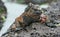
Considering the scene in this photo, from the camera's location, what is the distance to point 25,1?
8.48m

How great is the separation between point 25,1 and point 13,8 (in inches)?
27.2

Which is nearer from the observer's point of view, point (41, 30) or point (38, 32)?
point (38, 32)

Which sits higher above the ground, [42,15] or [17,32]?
[42,15]

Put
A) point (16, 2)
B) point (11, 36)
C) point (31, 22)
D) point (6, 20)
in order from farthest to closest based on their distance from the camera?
1. point (16, 2)
2. point (6, 20)
3. point (31, 22)
4. point (11, 36)

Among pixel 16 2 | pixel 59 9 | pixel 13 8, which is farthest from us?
pixel 16 2

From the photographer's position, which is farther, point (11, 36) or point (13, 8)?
point (13, 8)

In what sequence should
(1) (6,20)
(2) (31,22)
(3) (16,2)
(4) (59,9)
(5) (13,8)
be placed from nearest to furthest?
(2) (31,22) → (4) (59,9) → (1) (6,20) → (5) (13,8) → (3) (16,2)

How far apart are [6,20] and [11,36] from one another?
3.01 meters

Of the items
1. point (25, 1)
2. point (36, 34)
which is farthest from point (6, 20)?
point (36, 34)

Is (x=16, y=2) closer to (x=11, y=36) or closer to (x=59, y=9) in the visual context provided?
(x=59, y=9)

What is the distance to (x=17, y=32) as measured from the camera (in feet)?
12.3

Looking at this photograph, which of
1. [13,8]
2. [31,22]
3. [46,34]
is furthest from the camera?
[13,8]

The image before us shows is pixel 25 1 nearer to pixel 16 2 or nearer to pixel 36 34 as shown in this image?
pixel 16 2

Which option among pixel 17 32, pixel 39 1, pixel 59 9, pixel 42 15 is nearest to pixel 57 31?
pixel 42 15
